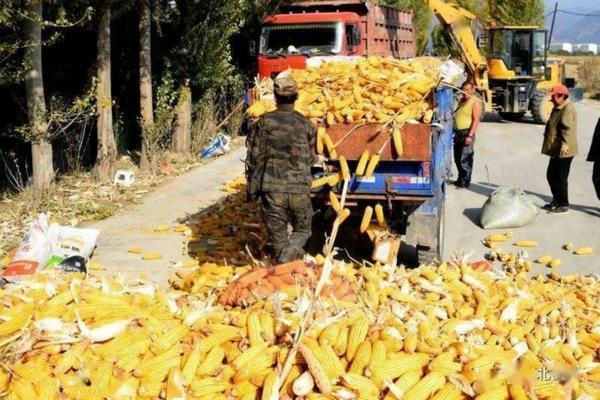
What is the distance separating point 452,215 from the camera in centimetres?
981

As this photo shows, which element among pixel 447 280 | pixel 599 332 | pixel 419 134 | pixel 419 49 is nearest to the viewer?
pixel 599 332

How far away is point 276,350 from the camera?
12.5 ft

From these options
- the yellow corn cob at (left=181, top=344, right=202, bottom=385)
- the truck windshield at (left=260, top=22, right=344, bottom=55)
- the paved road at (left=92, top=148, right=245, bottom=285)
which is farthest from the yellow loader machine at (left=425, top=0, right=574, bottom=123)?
the yellow corn cob at (left=181, top=344, right=202, bottom=385)

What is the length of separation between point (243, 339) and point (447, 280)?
8.13 ft

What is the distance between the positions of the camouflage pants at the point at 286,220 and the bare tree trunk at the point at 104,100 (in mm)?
6819

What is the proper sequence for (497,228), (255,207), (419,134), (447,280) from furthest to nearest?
(255,207) → (497,228) → (419,134) → (447,280)

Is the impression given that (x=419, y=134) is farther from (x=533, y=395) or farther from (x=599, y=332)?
(x=533, y=395)

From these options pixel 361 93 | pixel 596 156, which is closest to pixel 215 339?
pixel 361 93

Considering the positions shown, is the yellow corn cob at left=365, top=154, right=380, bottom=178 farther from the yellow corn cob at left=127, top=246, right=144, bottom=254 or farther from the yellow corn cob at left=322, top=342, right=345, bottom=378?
the yellow corn cob at left=127, top=246, right=144, bottom=254

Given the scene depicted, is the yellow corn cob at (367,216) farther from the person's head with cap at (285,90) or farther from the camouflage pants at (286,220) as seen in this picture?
the person's head with cap at (285,90)

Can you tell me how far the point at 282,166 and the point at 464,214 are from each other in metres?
4.84

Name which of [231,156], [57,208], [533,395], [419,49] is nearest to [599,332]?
[533,395]

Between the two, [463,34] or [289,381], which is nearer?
[289,381]

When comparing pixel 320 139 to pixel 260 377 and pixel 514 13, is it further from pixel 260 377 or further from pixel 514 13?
pixel 514 13
